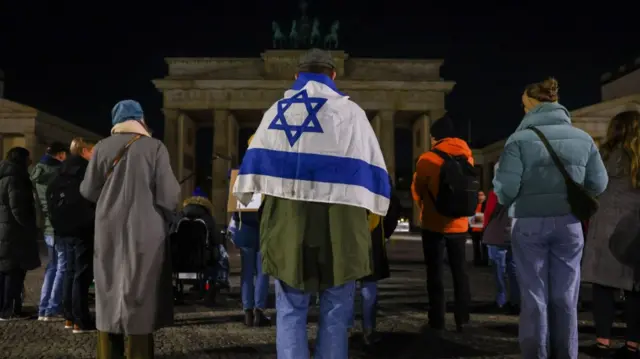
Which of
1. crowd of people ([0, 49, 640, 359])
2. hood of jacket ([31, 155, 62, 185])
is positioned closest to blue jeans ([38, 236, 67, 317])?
crowd of people ([0, 49, 640, 359])

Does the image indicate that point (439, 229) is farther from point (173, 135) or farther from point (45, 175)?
point (173, 135)

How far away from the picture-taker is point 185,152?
1892 inches

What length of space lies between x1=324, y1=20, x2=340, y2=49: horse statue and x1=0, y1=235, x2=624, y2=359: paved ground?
43684 millimetres

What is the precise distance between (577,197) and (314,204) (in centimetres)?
193

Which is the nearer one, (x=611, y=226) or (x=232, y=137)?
(x=611, y=226)

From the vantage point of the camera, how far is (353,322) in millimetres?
6645

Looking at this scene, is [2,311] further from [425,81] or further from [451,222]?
[425,81]

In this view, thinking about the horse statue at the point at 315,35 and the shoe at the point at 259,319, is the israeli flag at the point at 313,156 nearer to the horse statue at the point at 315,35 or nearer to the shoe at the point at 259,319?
the shoe at the point at 259,319

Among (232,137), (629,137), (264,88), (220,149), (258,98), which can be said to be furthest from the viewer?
(232,137)

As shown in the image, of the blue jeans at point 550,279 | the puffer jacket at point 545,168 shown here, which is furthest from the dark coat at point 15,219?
the blue jeans at point 550,279

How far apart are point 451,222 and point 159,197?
9.58 ft

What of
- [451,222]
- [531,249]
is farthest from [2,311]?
[531,249]

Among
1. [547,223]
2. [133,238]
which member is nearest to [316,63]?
[133,238]

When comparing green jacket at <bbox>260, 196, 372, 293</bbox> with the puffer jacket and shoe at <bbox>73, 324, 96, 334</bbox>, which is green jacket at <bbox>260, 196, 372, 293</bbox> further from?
shoe at <bbox>73, 324, 96, 334</bbox>
